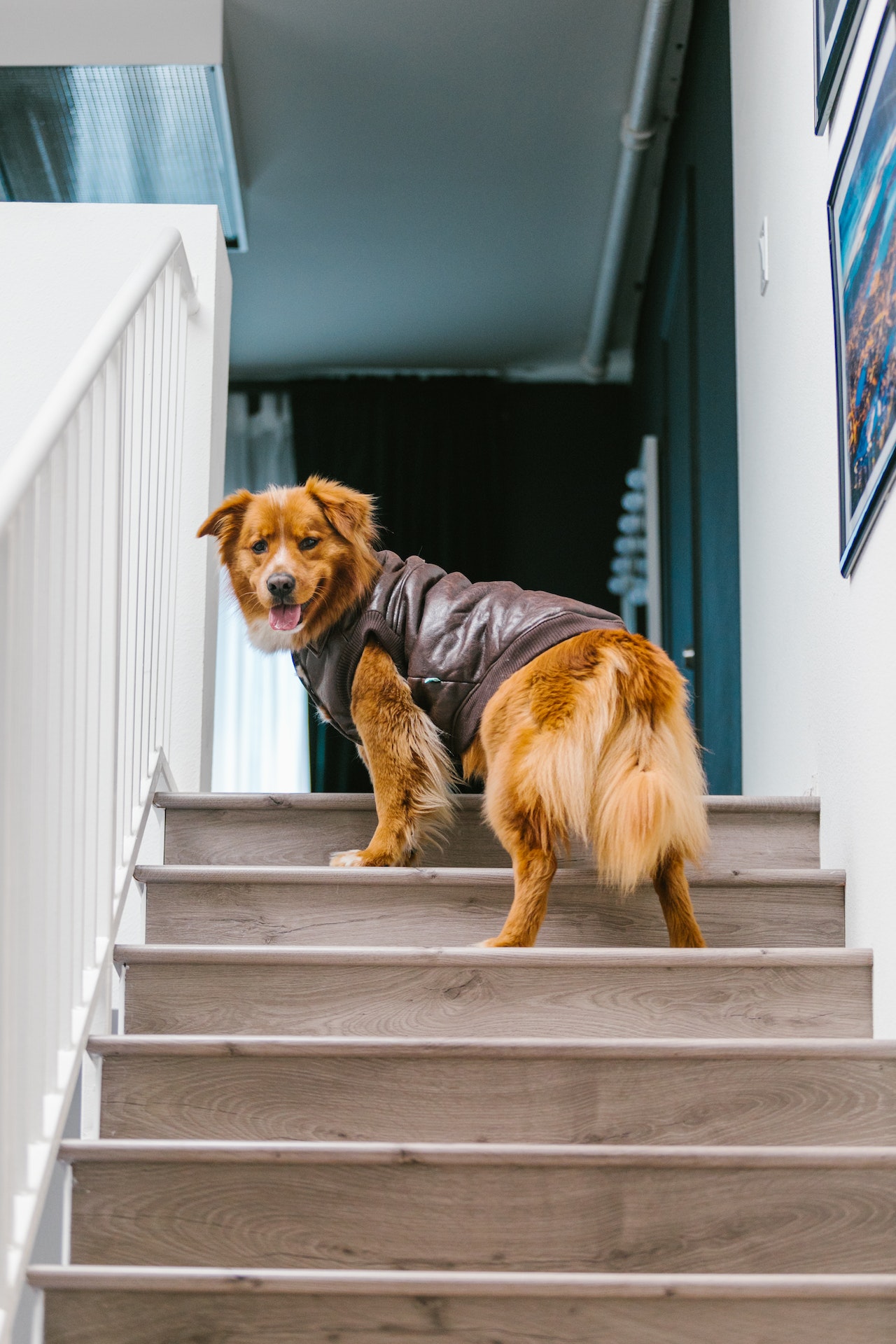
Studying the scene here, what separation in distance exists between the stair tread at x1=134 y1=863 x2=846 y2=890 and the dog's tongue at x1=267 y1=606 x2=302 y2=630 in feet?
1.61

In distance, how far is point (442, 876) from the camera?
79.1 inches

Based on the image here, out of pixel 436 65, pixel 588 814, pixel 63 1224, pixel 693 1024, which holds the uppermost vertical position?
pixel 436 65

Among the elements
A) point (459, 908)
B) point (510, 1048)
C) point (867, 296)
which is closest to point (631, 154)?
point (867, 296)

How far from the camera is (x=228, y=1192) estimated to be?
4.70 feet

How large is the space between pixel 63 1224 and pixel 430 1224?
15.9 inches

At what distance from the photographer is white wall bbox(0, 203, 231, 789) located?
2857 mm

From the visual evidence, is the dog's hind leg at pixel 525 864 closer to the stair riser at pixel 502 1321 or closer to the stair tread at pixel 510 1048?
the stair tread at pixel 510 1048

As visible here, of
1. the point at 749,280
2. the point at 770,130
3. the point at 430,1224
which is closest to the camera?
the point at 430,1224

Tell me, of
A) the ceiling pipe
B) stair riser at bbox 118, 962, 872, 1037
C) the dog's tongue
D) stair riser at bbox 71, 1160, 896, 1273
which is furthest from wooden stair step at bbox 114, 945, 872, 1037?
the ceiling pipe

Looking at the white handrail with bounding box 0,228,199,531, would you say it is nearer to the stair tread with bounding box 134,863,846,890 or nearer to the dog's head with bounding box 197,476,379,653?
the dog's head with bounding box 197,476,379,653

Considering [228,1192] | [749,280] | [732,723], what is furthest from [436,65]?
[228,1192]

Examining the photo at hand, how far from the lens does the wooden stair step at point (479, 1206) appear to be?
4.62ft

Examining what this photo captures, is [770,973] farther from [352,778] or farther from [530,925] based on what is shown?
[352,778]

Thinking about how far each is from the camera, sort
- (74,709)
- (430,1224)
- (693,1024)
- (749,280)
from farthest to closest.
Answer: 1. (749,280)
2. (693,1024)
3. (74,709)
4. (430,1224)
